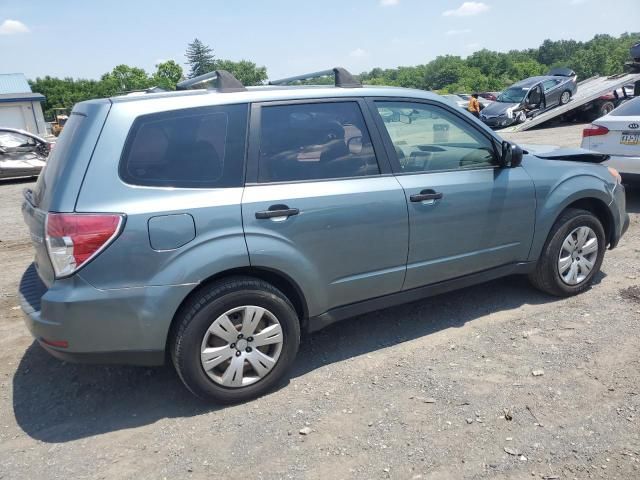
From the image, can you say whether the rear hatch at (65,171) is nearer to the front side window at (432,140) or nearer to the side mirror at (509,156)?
the front side window at (432,140)

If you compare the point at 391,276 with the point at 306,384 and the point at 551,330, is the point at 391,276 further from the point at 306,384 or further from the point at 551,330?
the point at 551,330

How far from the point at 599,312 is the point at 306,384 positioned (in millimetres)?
2485

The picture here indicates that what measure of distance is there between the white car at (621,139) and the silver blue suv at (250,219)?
138 inches

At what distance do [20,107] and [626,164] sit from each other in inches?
2025

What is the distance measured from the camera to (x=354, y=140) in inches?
138

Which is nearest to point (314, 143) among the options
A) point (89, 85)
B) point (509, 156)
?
point (509, 156)

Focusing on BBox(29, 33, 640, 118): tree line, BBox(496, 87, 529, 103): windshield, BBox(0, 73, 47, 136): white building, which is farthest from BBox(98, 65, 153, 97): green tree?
BBox(496, 87, 529, 103): windshield

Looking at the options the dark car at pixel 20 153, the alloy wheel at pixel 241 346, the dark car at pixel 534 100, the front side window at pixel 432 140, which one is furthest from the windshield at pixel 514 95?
the alloy wheel at pixel 241 346

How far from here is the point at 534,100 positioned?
20.3 m

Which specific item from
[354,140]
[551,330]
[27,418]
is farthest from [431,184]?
[27,418]

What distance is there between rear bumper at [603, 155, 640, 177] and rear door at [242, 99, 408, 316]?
4690 millimetres

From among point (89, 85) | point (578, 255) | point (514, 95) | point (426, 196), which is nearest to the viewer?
point (426, 196)

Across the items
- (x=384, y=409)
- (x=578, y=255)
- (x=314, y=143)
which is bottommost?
(x=384, y=409)

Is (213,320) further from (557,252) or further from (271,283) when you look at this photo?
(557,252)
